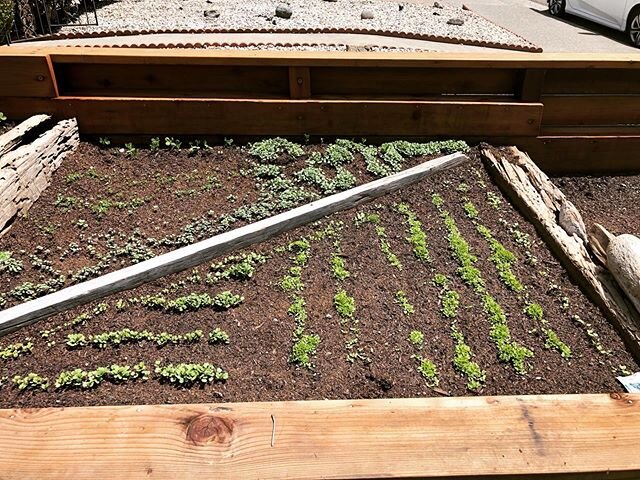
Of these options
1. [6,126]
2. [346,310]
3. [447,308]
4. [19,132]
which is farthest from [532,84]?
[6,126]

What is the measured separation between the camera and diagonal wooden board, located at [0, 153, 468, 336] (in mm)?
2926

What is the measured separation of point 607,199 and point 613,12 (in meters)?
10.8

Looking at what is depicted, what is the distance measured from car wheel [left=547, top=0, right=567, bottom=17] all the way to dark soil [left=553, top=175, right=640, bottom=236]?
12487 mm

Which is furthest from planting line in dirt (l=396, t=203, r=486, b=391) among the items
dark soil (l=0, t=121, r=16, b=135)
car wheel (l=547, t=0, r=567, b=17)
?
car wheel (l=547, t=0, r=567, b=17)

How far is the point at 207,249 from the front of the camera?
3.40m

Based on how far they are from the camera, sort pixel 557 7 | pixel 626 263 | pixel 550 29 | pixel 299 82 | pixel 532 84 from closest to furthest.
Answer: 1. pixel 626 263
2. pixel 299 82
3. pixel 532 84
4. pixel 550 29
5. pixel 557 7

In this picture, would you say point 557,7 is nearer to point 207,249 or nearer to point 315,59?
Answer: point 315,59

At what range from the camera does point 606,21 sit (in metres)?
13.3

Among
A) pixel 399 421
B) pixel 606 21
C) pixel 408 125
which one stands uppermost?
pixel 399 421

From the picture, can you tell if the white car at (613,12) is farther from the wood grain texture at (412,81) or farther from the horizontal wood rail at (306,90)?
the wood grain texture at (412,81)

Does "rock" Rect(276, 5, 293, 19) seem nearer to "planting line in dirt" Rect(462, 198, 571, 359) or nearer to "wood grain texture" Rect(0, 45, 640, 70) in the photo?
"wood grain texture" Rect(0, 45, 640, 70)

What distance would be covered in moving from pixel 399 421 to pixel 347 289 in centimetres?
188

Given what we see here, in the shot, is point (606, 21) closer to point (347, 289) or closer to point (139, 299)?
point (347, 289)

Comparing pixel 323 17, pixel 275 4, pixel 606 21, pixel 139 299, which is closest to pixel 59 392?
pixel 139 299
